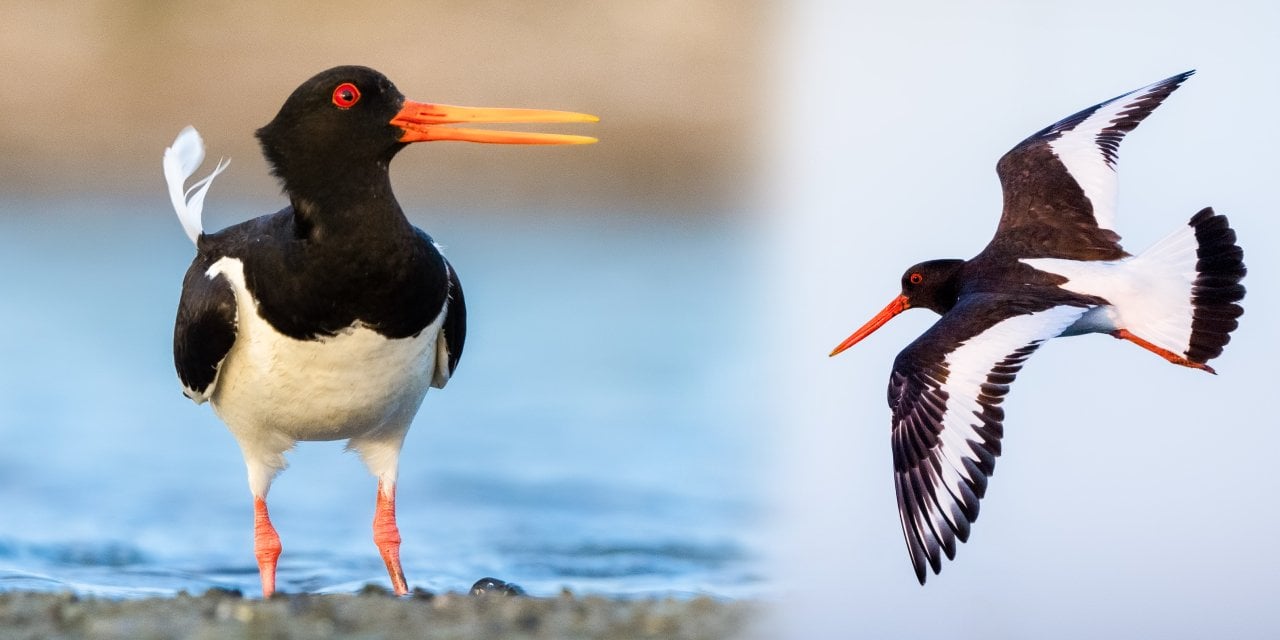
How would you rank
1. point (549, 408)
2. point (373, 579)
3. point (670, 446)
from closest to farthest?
point (373, 579) → point (670, 446) → point (549, 408)

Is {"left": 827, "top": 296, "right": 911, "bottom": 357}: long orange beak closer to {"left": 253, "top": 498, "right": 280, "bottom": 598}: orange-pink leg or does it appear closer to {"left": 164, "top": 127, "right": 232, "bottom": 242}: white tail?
{"left": 253, "top": 498, "right": 280, "bottom": 598}: orange-pink leg

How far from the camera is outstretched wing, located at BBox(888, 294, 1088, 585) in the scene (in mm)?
3980

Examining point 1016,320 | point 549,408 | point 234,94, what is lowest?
point 1016,320

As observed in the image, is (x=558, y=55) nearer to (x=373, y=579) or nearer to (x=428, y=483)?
(x=428, y=483)

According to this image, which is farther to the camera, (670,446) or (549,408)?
(549,408)

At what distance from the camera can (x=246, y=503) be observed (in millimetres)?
5707

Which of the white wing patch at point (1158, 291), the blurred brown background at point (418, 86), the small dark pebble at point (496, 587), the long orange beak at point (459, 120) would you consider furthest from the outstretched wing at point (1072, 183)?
the blurred brown background at point (418, 86)

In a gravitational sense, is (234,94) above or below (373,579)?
above

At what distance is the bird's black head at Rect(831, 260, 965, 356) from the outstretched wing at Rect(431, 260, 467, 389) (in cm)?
168

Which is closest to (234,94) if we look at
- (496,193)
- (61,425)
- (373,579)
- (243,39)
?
(243,39)

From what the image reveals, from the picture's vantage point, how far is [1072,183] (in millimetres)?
5285

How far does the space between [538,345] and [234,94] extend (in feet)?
19.0

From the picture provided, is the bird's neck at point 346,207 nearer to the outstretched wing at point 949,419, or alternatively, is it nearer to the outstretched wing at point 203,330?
the outstretched wing at point 203,330

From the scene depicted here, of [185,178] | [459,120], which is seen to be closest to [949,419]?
[459,120]
